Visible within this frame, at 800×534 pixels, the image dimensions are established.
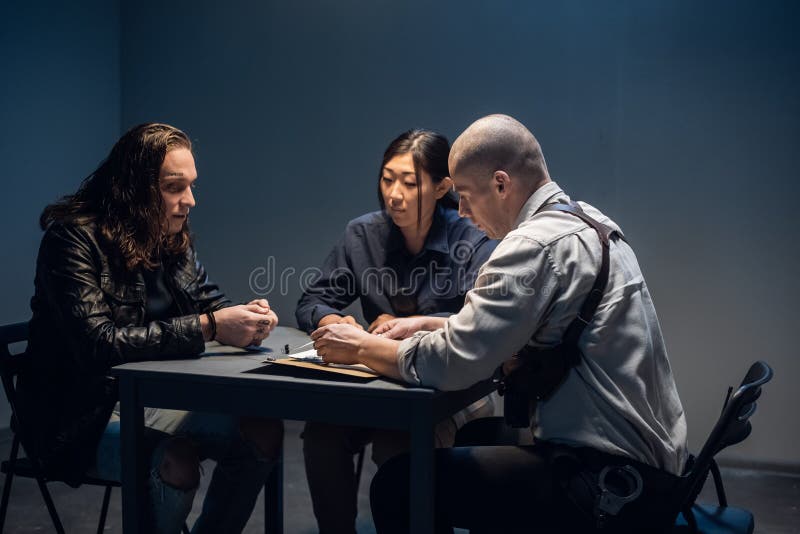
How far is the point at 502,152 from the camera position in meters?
2.09

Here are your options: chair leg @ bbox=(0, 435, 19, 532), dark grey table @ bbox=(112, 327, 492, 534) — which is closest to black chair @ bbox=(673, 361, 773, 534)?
dark grey table @ bbox=(112, 327, 492, 534)

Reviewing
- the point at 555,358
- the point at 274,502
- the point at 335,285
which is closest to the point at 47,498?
the point at 274,502

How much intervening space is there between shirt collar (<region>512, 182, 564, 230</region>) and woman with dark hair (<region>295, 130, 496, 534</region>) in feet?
2.74

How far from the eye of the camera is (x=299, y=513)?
11.4 ft

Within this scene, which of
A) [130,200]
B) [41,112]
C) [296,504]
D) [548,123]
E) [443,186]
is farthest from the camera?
[41,112]

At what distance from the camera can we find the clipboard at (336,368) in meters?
2.00

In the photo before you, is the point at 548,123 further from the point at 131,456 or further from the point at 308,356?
the point at 131,456

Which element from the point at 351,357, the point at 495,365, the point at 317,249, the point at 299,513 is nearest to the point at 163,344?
the point at 351,357

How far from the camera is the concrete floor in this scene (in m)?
3.28

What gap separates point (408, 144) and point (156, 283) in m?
1.07

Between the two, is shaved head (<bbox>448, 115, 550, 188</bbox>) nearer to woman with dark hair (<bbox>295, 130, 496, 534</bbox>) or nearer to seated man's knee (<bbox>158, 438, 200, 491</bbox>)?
woman with dark hair (<bbox>295, 130, 496, 534</bbox>)

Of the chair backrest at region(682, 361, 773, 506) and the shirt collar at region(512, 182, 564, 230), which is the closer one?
the chair backrest at region(682, 361, 773, 506)

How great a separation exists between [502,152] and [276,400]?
83 cm

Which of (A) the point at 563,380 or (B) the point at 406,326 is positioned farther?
(B) the point at 406,326
